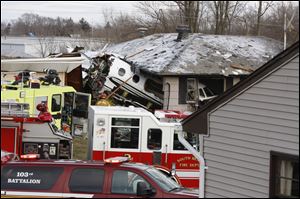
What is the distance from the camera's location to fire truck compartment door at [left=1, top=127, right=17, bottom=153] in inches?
538

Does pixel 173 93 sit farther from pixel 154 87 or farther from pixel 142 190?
pixel 142 190

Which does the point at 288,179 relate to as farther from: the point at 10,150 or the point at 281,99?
the point at 10,150

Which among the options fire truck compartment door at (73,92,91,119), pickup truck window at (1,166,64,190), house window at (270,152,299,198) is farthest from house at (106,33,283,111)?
house window at (270,152,299,198)

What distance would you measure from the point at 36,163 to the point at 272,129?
164 inches

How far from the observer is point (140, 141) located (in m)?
15.2

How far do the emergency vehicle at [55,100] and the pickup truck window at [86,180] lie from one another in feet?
17.4

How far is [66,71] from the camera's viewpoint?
86.8 feet

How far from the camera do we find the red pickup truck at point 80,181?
9.56 metres

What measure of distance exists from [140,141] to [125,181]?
216 inches

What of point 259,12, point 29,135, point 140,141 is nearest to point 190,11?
point 259,12

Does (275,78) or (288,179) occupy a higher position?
(275,78)

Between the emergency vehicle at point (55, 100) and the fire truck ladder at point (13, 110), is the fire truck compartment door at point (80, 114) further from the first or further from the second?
the fire truck ladder at point (13, 110)

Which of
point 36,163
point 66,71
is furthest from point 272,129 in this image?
point 66,71

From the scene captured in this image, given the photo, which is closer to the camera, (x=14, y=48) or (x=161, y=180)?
(x=161, y=180)
